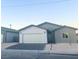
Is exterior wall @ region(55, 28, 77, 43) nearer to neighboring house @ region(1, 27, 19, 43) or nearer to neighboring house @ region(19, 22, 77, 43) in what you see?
neighboring house @ region(19, 22, 77, 43)

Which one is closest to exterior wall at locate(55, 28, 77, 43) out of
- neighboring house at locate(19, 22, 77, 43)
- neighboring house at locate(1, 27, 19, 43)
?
neighboring house at locate(19, 22, 77, 43)

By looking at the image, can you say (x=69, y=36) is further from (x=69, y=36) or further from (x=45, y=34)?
(x=45, y=34)

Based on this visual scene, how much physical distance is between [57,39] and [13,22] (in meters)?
5.73

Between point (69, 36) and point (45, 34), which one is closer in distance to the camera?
point (69, 36)

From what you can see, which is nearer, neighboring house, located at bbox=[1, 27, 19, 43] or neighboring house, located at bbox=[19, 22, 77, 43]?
neighboring house, located at bbox=[1, 27, 19, 43]

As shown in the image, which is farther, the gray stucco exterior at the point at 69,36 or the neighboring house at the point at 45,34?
the neighboring house at the point at 45,34

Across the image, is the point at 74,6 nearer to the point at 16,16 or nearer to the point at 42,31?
the point at 16,16

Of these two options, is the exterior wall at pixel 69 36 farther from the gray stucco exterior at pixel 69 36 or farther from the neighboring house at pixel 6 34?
the neighboring house at pixel 6 34

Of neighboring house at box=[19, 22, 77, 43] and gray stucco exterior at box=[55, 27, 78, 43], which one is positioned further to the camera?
neighboring house at box=[19, 22, 77, 43]

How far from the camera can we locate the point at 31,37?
528 centimetres

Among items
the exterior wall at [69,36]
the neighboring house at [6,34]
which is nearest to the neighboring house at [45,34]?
the exterior wall at [69,36]

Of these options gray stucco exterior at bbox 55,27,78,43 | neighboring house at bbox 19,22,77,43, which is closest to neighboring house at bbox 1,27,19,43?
gray stucco exterior at bbox 55,27,78,43

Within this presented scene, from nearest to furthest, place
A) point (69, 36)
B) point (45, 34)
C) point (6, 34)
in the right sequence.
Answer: point (6, 34)
point (69, 36)
point (45, 34)

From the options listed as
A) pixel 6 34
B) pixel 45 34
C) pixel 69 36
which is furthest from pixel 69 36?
pixel 45 34
